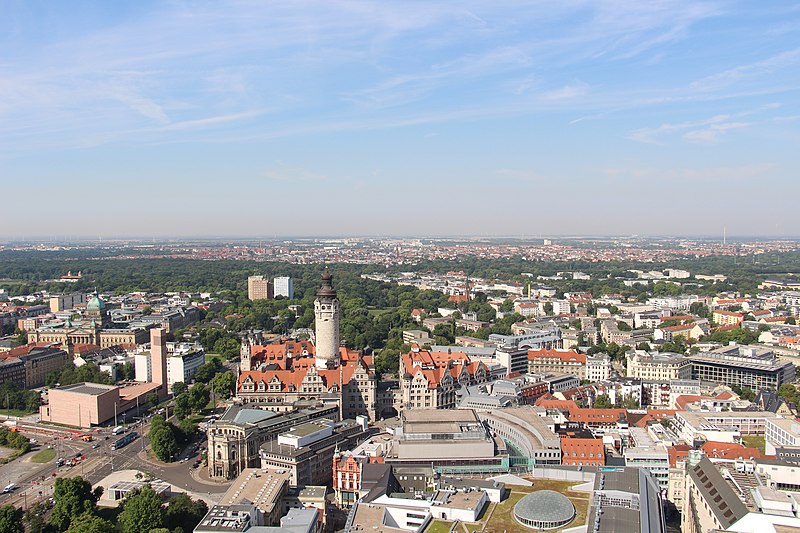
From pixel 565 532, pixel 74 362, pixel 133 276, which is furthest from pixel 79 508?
pixel 133 276

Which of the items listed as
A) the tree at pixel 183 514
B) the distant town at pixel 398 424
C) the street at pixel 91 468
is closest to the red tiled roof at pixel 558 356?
the distant town at pixel 398 424

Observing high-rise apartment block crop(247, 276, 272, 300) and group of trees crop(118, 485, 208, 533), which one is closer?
group of trees crop(118, 485, 208, 533)

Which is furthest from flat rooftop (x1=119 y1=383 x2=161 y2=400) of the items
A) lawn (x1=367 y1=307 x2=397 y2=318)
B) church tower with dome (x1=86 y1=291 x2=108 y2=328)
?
lawn (x1=367 y1=307 x2=397 y2=318)

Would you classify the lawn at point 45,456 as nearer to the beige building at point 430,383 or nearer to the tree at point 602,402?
the beige building at point 430,383

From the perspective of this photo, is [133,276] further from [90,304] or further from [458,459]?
[458,459]

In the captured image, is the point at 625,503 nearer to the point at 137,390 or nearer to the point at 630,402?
the point at 630,402

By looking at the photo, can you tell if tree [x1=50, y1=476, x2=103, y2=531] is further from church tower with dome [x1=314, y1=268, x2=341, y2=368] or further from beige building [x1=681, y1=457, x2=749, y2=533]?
beige building [x1=681, y1=457, x2=749, y2=533]
